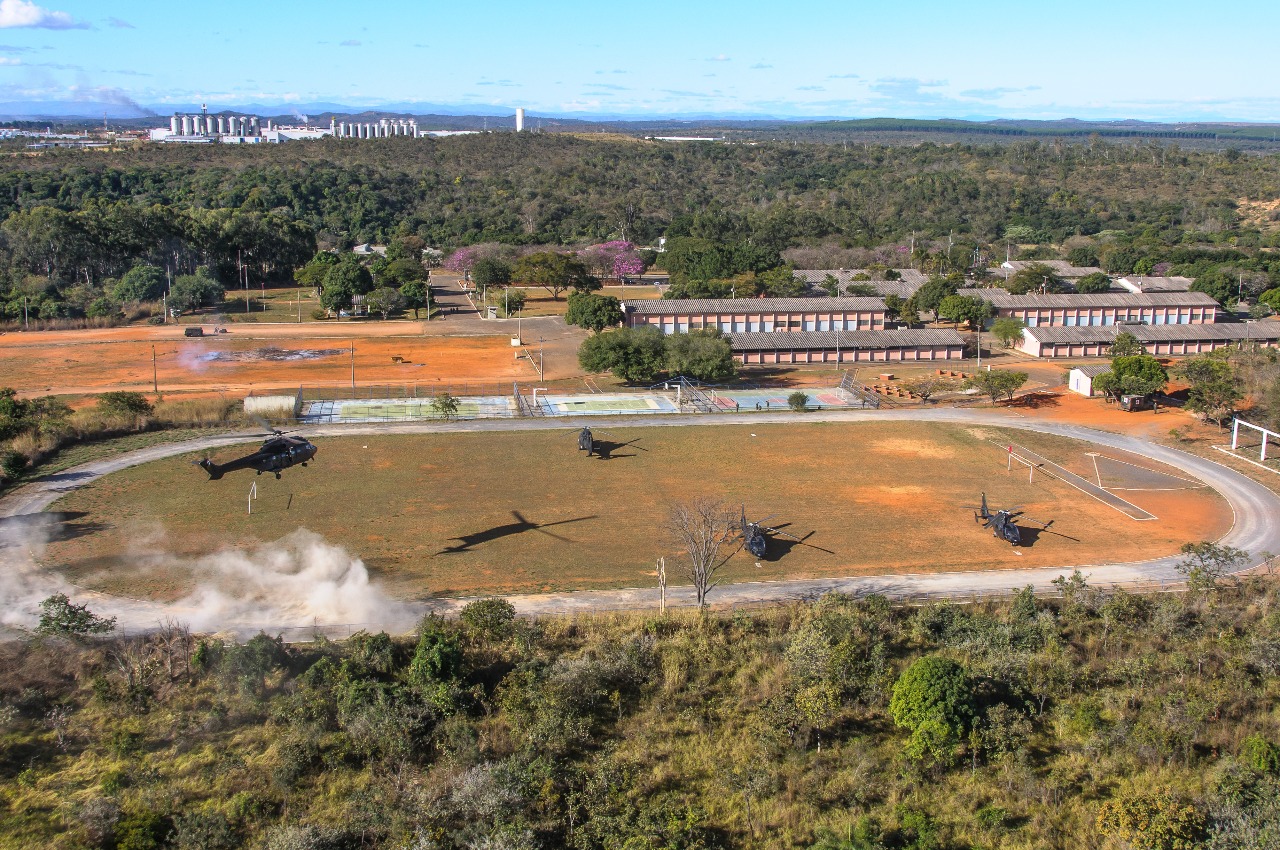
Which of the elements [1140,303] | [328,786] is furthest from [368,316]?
[328,786]

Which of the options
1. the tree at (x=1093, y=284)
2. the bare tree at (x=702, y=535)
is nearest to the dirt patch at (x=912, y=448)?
the bare tree at (x=702, y=535)

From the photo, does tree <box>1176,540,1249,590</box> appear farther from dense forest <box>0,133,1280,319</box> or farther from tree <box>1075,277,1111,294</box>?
dense forest <box>0,133,1280,319</box>

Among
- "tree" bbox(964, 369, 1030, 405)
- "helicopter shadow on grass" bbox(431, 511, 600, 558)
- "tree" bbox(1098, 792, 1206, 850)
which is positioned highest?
"tree" bbox(964, 369, 1030, 405)

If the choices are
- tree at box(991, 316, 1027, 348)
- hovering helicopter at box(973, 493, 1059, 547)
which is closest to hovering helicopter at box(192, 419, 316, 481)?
hovering helicopter at box(973, 493, 1059, 547)

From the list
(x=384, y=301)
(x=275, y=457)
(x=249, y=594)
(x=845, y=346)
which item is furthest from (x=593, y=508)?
(x=384, y=301)

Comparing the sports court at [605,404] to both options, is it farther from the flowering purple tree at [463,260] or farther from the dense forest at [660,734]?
the flowering purple tree at [463,260]
